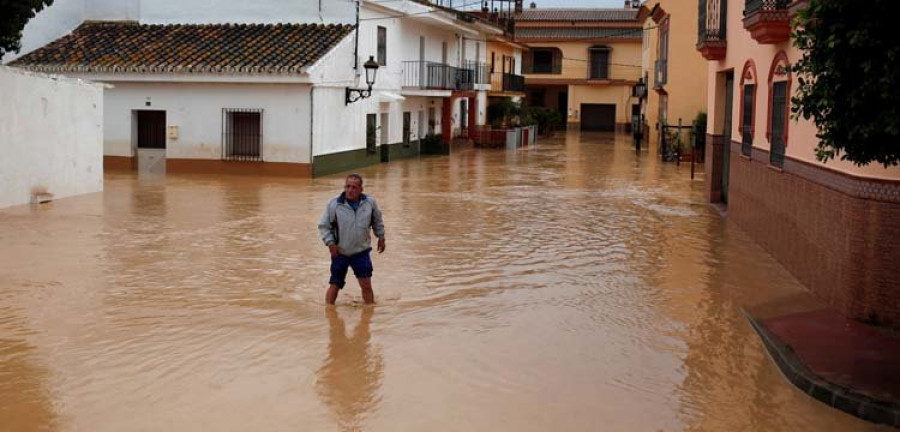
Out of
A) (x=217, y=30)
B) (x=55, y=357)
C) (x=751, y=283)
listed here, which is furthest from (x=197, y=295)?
(x=217, y=30)

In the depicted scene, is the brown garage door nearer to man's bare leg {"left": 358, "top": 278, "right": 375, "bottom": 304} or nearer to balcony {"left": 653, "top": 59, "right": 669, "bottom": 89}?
balcony {"left": 653, "top": 59, "right": 669, "bottom": 89}

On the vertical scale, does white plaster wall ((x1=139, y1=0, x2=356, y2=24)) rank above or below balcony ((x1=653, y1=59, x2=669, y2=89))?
above

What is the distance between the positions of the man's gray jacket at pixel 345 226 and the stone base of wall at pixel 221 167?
16453 mm

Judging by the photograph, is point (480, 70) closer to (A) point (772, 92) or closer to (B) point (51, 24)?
(B) point (51, 24)

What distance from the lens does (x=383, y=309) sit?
10.6 metres

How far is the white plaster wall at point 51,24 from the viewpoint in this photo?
2955 cm

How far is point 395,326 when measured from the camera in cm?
983

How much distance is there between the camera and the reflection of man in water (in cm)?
725

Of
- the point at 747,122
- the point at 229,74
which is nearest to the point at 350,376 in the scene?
the point at 747,122

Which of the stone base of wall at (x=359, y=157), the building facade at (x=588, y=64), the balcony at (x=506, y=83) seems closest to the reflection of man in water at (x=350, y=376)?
the stone base of wall at (x=359, y=157)

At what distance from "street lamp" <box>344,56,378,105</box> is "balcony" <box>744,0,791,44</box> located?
14187 mm

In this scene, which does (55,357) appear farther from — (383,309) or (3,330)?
(383,309)

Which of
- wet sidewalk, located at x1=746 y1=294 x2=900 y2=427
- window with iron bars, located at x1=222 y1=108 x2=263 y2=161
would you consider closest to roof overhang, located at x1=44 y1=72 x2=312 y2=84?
window with iron bars, located at x1=222 y1=108 x2=263 y2=161

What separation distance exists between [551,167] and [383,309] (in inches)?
877
